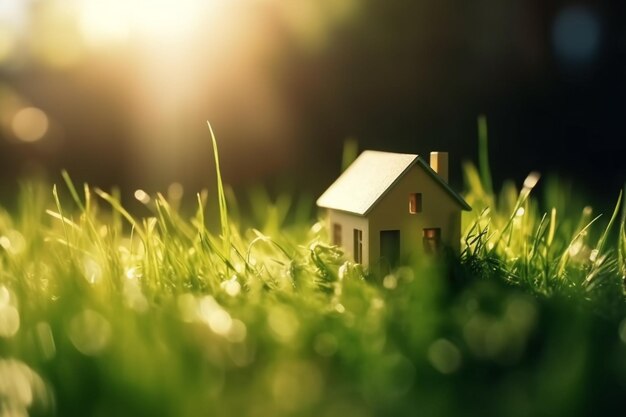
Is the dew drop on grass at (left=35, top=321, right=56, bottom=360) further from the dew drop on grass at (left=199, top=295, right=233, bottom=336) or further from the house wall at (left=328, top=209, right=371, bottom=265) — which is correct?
the house wall at (left=328, top=209, right=371, bottom=265)

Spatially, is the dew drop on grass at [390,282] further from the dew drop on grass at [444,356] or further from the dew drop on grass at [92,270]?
the dew drop on grass at [92,270]

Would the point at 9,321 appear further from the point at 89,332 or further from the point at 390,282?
the point at 390,282

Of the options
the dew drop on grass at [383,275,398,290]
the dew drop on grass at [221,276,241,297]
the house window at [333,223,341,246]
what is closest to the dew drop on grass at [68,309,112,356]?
the dew drop on grass at [221,276,241,297]

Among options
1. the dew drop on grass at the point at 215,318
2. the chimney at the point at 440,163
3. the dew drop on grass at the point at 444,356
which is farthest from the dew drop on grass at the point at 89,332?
the chimney at the point at 440,163

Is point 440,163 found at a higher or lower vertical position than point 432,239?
higher

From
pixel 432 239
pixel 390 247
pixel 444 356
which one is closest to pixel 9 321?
pixel 444 356

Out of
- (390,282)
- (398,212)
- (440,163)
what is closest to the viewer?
(390,282)
